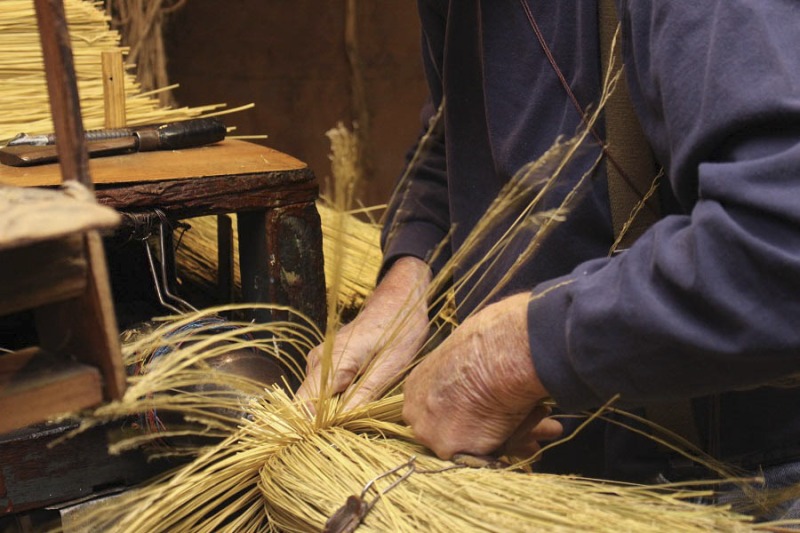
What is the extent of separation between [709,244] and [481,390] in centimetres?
31

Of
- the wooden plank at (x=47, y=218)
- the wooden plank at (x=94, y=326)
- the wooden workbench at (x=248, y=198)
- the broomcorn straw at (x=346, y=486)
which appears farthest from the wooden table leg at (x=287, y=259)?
the wooden plank at (x=47, y=218)

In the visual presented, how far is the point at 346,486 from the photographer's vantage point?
3.35ft

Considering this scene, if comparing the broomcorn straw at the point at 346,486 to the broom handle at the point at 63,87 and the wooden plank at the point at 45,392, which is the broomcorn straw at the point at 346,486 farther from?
the broom handle at the point at 63,87

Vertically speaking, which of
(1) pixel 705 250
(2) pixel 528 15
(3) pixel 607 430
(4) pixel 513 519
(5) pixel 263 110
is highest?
(2) pixel 528 15

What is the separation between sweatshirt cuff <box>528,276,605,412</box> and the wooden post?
1407mm

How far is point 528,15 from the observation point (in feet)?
3.97

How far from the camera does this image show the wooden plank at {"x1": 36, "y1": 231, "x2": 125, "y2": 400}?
65 cm

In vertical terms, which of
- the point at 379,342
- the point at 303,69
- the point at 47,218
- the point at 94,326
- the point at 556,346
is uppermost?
the point at 47,218

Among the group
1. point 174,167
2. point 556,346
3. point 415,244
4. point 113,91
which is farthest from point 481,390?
point 113,91

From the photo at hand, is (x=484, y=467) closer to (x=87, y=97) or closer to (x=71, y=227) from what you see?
(x=71, y=227)

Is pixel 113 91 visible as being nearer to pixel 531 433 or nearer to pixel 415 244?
pixel 415 244

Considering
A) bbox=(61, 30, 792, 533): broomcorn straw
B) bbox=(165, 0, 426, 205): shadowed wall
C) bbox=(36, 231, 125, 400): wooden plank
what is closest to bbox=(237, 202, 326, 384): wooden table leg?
bbox=(61, 30, 792, 533): broomcorn straw

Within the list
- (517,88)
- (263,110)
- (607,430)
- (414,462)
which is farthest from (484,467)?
(263,110)

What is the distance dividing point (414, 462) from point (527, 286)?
38 centimetres
